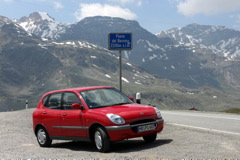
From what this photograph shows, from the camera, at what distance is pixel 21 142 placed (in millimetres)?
12734

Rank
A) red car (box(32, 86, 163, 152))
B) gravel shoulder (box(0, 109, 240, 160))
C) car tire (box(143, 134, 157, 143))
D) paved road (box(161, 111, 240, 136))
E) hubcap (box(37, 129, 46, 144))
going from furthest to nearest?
paved road (box(161, 111, 240, 136)) → hubcap (box(37, 129, 46, 144)) → car tire (box(143, 134, 157, 143)) → red car (box(32, 86, 163, 152)) → gravel shoulder (box(0, 109, 240, 160))

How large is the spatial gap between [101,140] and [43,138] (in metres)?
2.96

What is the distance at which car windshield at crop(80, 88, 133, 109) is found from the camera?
990cm

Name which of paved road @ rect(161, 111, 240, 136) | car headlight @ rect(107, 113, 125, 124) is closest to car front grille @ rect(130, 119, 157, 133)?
car headlight @ rect(107, 113, 125, 124)

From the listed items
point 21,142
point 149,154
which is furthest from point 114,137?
point 21,142

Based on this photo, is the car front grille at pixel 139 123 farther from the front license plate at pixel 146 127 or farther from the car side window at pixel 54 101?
the car side window at pixel 54 101

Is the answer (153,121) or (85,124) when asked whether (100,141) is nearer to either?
(85,124)

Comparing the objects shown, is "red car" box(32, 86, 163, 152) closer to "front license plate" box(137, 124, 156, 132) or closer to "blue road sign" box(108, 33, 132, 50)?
"front license plate" box(137, 124, 156, 132)

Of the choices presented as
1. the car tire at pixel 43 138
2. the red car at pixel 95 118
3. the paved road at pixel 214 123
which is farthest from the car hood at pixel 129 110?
the paved road at pixel 214 123

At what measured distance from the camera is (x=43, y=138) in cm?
1141

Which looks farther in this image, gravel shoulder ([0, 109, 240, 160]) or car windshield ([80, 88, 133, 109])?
car windshield ([80, 88, 133, 109])

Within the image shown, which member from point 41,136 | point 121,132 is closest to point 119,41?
point 41,136

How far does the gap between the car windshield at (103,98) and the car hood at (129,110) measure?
35 centimetres

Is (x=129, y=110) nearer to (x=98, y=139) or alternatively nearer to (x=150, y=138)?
(x=98, y=139)
